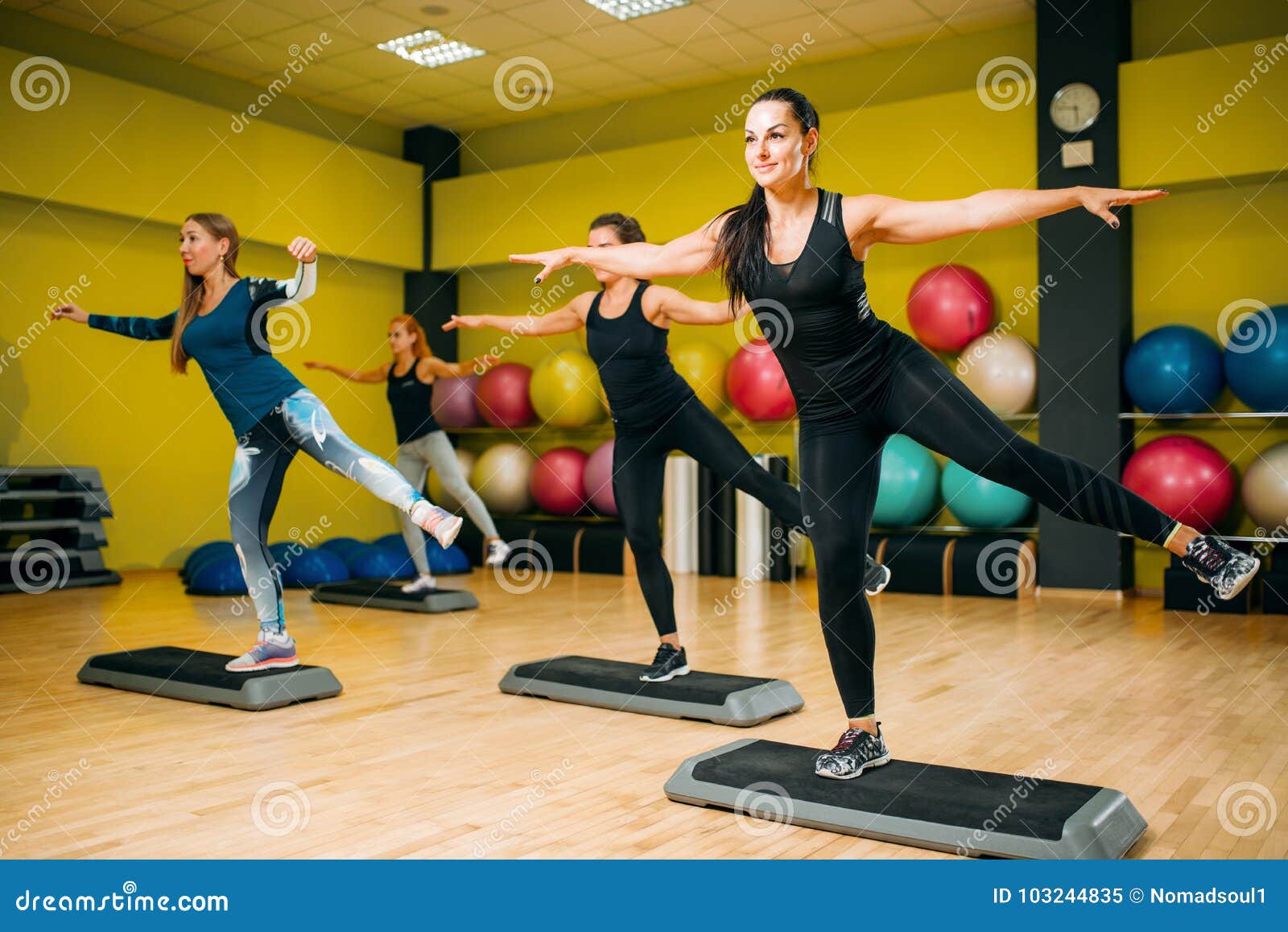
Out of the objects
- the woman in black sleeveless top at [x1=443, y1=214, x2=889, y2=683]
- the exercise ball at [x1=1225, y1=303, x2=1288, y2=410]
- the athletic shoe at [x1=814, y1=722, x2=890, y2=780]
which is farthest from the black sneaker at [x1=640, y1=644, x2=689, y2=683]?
the exercise ball at [x1=1225, y1=303, x2=1288, y2=410]

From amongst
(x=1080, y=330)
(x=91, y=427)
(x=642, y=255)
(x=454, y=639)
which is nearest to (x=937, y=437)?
(x=642, y=255)

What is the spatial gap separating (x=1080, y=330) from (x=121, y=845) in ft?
18.5

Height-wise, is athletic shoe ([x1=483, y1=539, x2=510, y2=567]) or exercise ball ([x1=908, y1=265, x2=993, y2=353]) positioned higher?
exercise ball ([x1=908, y1=265, x2=993, y2=353])

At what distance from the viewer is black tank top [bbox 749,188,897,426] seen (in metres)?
2.42

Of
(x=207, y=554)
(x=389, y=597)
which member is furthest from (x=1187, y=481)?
(x=207, y=554)

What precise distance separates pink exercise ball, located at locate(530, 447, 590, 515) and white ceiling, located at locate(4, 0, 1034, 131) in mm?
2756

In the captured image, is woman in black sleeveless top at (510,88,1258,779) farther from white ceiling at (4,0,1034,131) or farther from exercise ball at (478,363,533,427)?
exercise ball at (478,363,533,427)

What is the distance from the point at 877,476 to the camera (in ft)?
8.56

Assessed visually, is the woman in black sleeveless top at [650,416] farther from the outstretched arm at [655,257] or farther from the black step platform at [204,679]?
the black step platform at [204,679]

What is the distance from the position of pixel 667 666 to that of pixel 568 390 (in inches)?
166

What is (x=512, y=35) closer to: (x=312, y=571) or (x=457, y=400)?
(x=457, y=400)

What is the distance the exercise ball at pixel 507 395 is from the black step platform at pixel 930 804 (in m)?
5.68

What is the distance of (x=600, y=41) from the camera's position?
287 inches

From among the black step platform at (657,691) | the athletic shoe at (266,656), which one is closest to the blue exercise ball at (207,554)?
the athletic shoe at (266,656)
